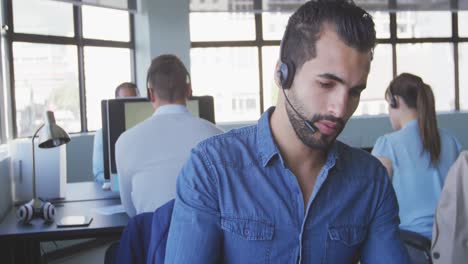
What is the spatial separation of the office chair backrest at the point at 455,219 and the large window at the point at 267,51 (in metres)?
3.85

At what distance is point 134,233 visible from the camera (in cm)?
157

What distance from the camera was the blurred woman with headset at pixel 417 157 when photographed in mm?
2422

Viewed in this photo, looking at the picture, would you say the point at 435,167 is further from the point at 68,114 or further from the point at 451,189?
the point at 68,114

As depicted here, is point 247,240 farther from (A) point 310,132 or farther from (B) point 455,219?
(B) point 455,219

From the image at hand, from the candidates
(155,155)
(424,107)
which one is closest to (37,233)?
(155,155)

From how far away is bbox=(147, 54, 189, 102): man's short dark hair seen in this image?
8.27 ft

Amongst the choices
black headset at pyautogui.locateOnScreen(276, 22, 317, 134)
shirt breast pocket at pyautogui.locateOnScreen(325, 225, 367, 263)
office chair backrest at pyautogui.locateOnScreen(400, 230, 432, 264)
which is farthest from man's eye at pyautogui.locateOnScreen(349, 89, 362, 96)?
office chair backrest at pyautogui.locateOnScreen(400, 230, 432, 264)

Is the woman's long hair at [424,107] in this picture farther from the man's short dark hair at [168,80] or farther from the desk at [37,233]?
the desk at [37,233]

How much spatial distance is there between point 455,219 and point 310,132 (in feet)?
3.14

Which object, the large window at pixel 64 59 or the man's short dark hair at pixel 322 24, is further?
the large window at pixel 64 59

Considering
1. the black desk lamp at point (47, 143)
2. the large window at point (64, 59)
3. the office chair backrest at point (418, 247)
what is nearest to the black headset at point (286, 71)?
the office chair backrest at point (418, 247)

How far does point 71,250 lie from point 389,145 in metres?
3.07

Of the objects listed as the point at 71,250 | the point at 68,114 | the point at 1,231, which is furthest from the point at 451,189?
the point at 68,114

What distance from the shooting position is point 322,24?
1096mm
